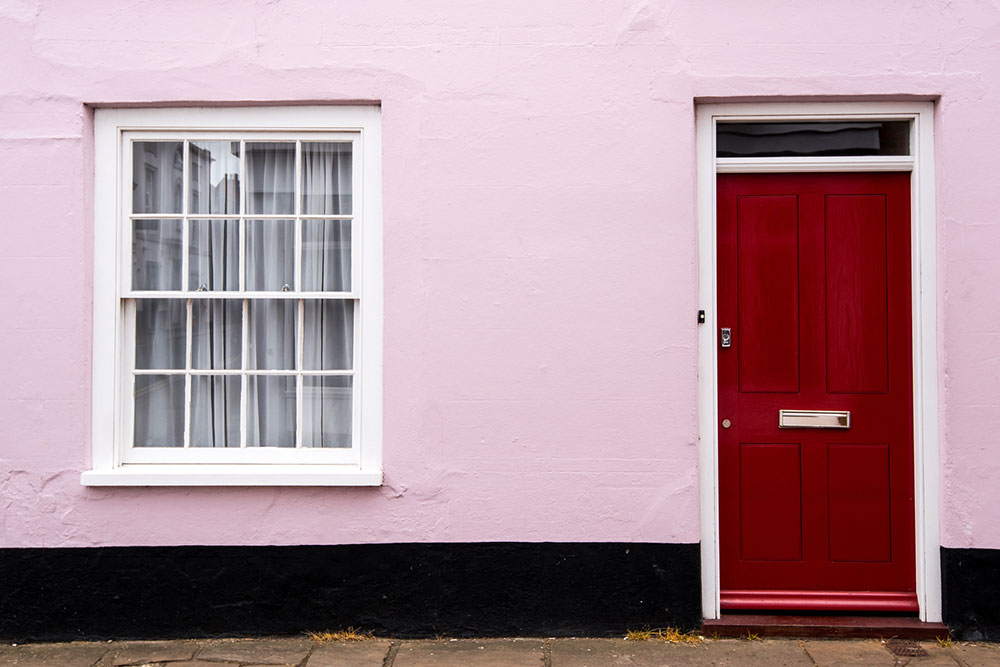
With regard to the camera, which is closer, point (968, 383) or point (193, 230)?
point (968, 383)

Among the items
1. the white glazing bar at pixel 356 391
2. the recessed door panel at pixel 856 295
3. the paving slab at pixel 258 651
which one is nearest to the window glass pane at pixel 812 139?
the recessed door panel at pixel 856 295

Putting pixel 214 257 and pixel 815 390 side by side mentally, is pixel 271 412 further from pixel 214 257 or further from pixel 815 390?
pixel 815 390

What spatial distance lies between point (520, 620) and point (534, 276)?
6.27 feet

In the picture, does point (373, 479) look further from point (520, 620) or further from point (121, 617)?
point (121, 617)

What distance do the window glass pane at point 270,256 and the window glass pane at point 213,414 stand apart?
0.57m

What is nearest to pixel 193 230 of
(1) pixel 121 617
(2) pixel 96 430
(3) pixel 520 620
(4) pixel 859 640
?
(2) pixel 96 430

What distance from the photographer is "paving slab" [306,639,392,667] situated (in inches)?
181

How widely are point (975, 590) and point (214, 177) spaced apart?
481 cm

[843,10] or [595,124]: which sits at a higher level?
[843,10]

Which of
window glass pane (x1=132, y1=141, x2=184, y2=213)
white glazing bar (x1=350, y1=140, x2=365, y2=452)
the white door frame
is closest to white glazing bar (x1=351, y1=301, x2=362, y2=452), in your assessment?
white glazing bar (x1=350, y1=140, x2=365, y2=452)

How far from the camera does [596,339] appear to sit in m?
4.90

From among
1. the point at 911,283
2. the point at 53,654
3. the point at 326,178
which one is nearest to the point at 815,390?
the point at 911,283

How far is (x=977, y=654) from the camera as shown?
184 inches

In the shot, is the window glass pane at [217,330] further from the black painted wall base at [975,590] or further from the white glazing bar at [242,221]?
the black painted wall base at [975,590]
